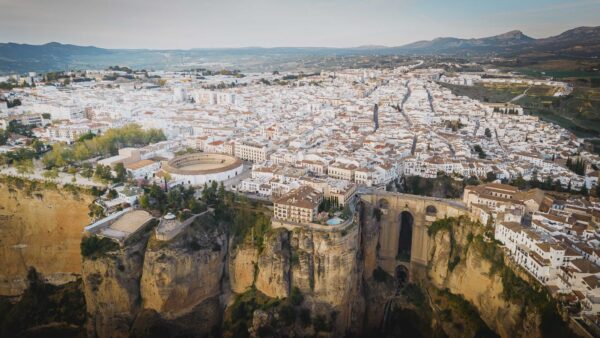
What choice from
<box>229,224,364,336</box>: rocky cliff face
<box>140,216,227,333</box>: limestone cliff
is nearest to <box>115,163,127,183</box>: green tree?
<box>140,216,227,333</box>: limestone cliff

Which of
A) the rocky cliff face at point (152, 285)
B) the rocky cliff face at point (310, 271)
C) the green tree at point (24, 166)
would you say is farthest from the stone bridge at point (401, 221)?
the green tree at point (24, 166)

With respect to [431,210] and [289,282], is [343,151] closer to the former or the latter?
[431,210]

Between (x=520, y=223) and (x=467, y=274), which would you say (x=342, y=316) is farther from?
(x=520, y=223)

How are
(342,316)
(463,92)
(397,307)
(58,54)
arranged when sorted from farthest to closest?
(58,54)
(463,92)
(397,307)
(342,316)

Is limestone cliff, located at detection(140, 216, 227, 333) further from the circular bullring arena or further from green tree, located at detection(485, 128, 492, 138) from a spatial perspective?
green tree, located at detection(485, 128, 492, 138)

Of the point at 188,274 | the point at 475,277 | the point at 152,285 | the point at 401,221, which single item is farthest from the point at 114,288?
the point at 475,277

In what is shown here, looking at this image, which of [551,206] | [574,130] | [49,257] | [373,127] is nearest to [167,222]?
[49,257]

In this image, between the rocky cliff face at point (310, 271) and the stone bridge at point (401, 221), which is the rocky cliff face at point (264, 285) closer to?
the rocky cliff face at point (310, 271)
